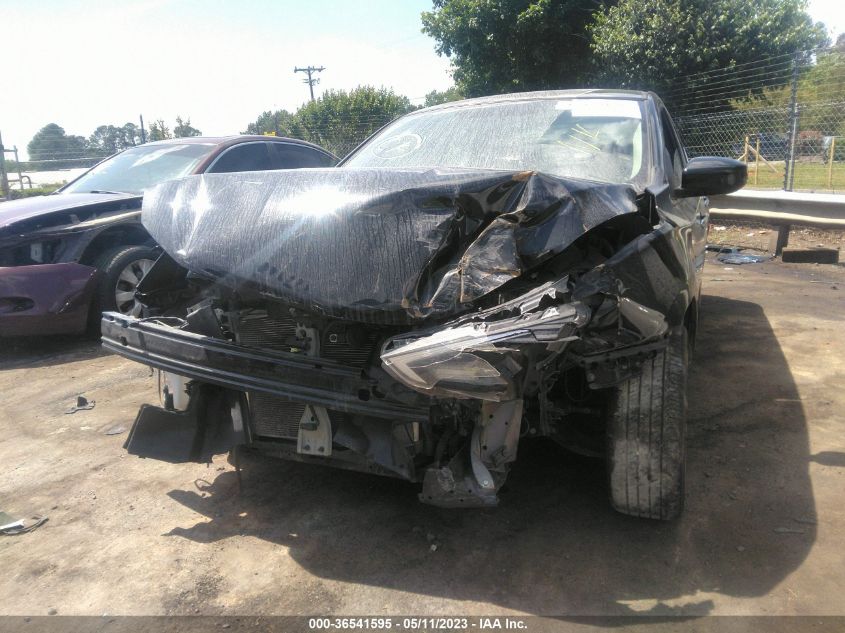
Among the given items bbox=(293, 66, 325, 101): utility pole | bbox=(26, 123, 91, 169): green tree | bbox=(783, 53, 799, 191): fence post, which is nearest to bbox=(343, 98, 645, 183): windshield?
bbox=(783, 53, 799, 191): fence post

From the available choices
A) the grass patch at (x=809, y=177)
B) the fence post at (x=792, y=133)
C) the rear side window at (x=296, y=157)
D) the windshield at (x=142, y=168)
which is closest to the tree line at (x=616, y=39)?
the grass patch at (x=809, y=177)

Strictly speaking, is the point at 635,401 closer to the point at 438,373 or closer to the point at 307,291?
the point at 438,373

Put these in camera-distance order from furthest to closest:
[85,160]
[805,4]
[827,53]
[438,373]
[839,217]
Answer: [85,160] < [805,4] < [827,53] < [839,217] < [438,373]

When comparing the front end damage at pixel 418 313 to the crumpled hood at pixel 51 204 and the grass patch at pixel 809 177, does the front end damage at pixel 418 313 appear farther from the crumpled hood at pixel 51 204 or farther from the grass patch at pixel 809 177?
the grass patch at pixel 809 177

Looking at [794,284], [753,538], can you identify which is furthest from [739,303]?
[753,538]

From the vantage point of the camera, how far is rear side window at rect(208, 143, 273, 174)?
5.72 m

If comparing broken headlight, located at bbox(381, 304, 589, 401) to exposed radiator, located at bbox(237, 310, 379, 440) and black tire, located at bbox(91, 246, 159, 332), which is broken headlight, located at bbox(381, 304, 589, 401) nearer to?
exposed radiator, located at bbox(237, 310, 379, 440)

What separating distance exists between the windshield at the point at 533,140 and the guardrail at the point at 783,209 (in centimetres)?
544

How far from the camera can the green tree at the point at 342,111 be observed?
53.8 ft

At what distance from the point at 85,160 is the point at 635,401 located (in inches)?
716

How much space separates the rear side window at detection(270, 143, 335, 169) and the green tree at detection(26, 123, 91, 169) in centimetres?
1270

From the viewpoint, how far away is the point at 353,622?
201 cm

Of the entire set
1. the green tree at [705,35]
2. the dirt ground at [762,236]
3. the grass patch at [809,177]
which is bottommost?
the dirt ground at [762,236]

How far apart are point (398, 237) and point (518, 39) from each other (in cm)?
1637
